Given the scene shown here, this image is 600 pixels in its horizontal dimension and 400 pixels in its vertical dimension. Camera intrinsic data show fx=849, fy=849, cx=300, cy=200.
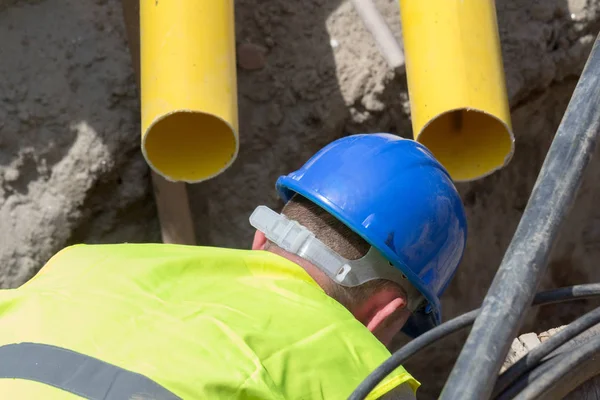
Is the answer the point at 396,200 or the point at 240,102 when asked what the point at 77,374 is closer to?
the point at 396,200

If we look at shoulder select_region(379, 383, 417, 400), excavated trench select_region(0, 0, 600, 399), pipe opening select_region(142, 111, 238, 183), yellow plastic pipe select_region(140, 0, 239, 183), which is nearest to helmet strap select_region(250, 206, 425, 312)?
shoulder select_region(379, 383, 417, 400)

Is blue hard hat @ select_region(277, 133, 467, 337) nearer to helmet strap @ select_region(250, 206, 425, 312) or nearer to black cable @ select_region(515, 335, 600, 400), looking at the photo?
helmet strap @ select_region(250, 206, 425, 312)

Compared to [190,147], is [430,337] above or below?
above

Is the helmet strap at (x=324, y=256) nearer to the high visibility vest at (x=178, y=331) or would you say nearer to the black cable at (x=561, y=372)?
the high visibility vest at (x=178, y=331)

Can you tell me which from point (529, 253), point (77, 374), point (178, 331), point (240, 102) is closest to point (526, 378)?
point (529, 253)

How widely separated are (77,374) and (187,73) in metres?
1.10

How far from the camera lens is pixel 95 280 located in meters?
1.46

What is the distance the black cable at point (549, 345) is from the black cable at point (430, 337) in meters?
0.06

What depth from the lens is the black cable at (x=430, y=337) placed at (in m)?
1.29

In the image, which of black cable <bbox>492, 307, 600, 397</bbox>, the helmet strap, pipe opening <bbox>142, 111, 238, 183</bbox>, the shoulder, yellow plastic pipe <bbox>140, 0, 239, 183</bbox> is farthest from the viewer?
pipe opening <bbox>142, 111, 238, 183</bbox>

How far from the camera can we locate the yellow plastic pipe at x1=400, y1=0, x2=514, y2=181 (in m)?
2.24

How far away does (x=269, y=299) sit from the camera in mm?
1448

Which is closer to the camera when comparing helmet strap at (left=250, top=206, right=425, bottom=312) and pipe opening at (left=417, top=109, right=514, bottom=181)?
helmet strap at (left=250, top=206, right=425, bottom=312)

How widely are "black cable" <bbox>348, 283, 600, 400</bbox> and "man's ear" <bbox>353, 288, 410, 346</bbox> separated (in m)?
0.39
